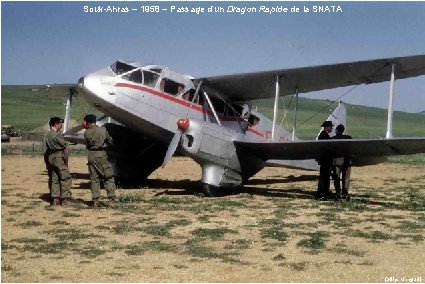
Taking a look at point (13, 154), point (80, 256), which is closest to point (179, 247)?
point (80, 256)

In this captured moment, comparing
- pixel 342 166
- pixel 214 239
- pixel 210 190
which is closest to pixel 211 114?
pixel 210 190

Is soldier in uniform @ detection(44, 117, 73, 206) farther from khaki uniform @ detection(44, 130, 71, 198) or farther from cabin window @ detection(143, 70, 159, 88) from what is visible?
cabin window @ detection(143, 70, 159, 88)

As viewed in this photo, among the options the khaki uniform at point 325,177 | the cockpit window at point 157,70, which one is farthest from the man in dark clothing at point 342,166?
the cockpit window at point 157,70

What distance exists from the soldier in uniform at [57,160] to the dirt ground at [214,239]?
0.59 meters

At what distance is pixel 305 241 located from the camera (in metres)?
8.08

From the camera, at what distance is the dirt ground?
20.5 ft

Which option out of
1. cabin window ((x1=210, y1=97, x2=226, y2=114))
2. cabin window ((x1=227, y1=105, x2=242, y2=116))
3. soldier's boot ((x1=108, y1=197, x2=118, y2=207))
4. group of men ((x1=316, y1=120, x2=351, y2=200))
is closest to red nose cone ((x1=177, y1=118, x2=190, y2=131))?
soldier's boot ((x1=108, y1=197, x2=118, y2=207))

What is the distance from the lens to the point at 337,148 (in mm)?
13047

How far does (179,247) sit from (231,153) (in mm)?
6171

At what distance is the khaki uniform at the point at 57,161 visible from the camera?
36.6ft

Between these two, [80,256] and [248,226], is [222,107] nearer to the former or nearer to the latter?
[248,226]

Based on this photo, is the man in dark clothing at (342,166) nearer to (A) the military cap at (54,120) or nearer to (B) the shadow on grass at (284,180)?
(B) the shadow on grass at (284,180)

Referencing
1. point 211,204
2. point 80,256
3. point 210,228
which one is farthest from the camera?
point 211,204

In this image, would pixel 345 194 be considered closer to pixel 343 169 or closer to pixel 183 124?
pixel 343 169
